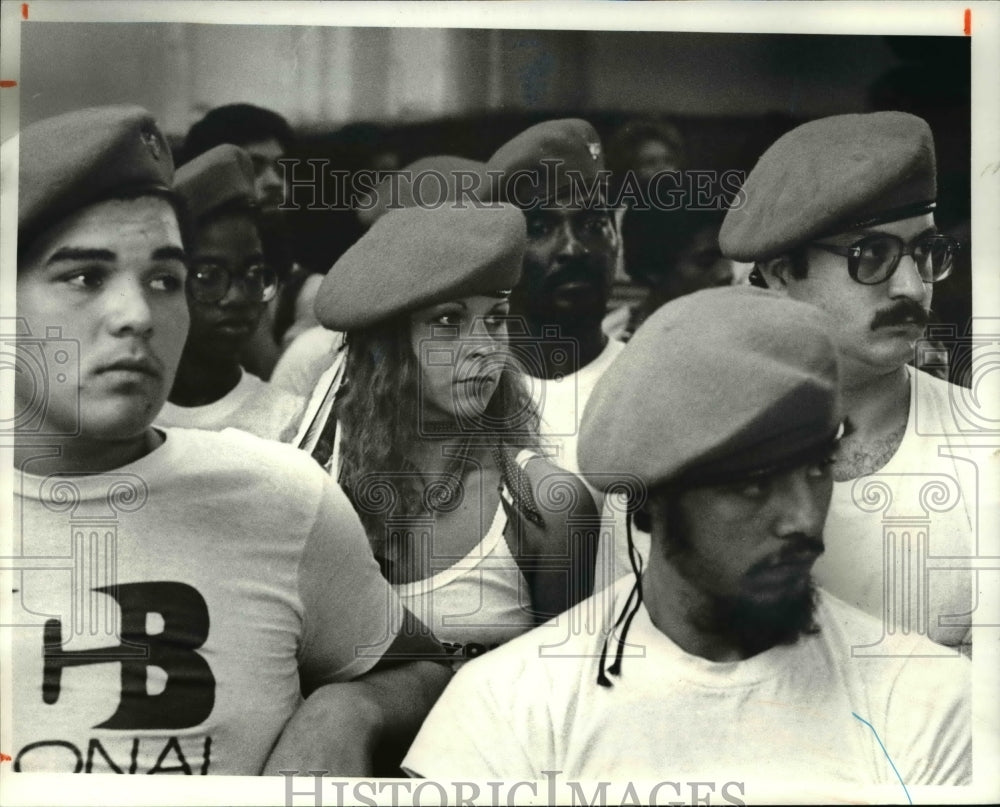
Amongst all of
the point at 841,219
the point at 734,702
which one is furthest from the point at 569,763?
the point at 841,219

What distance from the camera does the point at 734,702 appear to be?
8.17 ft

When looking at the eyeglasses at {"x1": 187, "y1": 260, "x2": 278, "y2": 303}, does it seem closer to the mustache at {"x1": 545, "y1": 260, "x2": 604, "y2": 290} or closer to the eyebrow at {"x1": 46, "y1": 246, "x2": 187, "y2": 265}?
the eyebrow at {"x1": 46, "y1": 246, "x2": 187, "y2": 265}

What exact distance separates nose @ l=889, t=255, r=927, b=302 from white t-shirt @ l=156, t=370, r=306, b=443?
1.45m

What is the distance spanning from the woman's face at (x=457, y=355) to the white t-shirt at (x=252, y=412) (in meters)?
0.32

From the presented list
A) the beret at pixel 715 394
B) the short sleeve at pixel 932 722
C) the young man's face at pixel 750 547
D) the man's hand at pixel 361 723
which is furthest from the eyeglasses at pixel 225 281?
the short sleeve at pixel 932 722

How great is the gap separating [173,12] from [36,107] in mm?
393

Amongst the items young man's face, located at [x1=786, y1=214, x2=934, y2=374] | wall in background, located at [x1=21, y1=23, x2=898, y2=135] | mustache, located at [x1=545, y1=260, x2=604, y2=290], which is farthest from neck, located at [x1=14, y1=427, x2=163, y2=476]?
young man's face, located at [x1=786, y1=214, x2=934, y2=374]

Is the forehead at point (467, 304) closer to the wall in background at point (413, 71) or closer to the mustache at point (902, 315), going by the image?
the wall in background at point (413, 71)

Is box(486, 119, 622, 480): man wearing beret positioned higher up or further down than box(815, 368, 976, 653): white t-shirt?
higher up

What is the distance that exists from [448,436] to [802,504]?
85cm

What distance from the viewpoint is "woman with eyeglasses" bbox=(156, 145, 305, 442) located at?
2.50 meters

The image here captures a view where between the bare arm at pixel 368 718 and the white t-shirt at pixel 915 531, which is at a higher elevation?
the white t-shirt at pixel 915 531

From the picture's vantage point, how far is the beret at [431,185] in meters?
2.51

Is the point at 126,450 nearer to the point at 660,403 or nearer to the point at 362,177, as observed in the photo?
the point at 362,177
